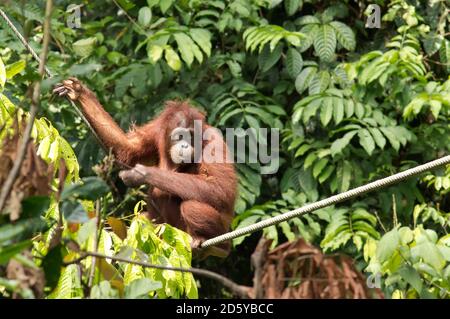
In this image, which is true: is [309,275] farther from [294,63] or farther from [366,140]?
[294,63]

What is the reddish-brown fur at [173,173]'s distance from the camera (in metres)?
5.18

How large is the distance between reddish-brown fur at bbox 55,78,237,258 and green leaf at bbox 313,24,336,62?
140 centimetres

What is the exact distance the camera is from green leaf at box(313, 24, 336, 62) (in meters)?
6.62

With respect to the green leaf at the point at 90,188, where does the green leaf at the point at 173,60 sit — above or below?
below

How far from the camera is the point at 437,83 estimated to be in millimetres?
6363

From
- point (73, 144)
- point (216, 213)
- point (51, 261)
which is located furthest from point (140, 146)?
point (51, 261)

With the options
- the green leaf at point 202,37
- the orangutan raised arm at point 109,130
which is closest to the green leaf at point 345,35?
the green leaf at point 202,37

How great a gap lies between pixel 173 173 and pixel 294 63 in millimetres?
1886

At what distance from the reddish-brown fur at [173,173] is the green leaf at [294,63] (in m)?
1.30

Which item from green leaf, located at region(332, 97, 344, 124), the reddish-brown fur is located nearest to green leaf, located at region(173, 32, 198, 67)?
the reddish-brown fur

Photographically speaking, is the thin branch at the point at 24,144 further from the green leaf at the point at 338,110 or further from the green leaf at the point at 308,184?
the green leaf at the point at 308,184

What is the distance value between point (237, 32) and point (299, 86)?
68cm

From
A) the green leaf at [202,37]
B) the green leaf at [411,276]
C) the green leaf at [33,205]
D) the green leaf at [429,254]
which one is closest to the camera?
the green leaf at [33,205]
